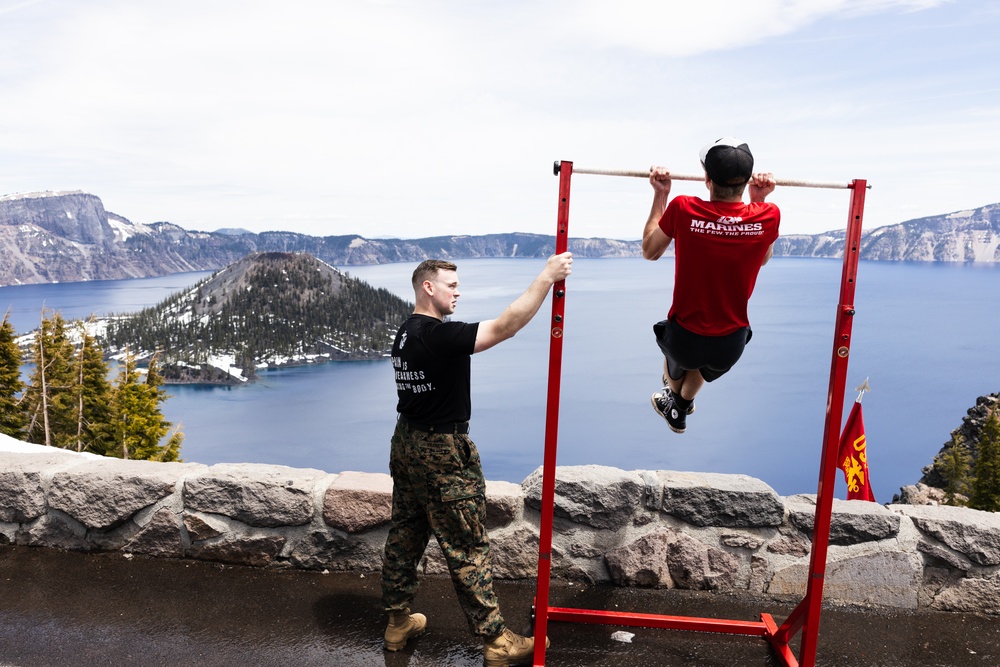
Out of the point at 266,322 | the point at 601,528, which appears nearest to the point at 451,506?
the point at 601,528

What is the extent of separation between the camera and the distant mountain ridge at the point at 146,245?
150 metres

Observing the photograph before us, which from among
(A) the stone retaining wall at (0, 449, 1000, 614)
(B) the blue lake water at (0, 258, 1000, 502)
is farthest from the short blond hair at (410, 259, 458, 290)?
(B) the blue lake water at (0, 258, 1000, 502)

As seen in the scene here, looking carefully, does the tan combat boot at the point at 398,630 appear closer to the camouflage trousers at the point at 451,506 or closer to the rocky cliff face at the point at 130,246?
the camouflage trousers at the point at 451,506

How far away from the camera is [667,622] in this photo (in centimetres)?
393

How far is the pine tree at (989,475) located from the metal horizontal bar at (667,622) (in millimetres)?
25154

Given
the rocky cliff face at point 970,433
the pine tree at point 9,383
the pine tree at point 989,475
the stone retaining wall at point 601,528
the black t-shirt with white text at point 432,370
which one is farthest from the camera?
the rocky cliff face at point 970,433

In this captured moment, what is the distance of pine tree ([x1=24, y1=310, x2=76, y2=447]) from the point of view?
23828 millimetres

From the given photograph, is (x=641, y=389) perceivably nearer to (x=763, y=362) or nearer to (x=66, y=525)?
(x=763, y=362)

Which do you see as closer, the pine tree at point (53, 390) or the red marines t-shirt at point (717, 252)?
the red marines t-shirt at point (717, 252)

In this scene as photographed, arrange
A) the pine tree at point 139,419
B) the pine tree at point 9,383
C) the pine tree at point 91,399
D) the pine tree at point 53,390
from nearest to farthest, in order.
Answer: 1. the pine tree at point 9,383
2. the pine tree at point 139,419
3. the pine tree at point 53,390
4. the pine tree at point 91,399

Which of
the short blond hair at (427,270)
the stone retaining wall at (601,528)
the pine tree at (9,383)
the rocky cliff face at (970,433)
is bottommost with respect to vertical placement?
the rocky cliff face at (970,433)

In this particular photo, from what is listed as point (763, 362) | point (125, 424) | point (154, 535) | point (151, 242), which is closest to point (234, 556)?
point (154, 535)

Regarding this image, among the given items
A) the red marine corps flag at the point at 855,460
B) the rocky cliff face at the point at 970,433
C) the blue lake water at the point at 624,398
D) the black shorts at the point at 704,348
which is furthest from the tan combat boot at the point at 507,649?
the blue lake water at the point at 624,398

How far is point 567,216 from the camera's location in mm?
3547
